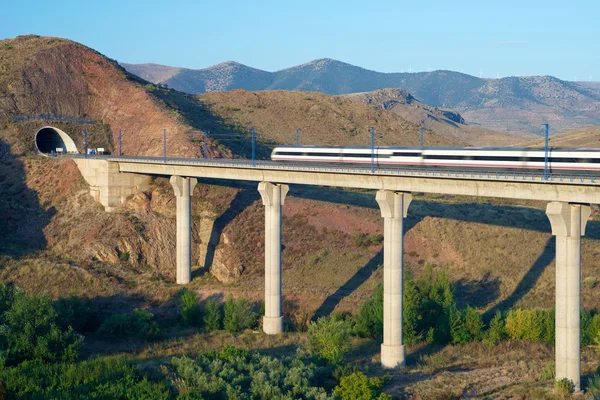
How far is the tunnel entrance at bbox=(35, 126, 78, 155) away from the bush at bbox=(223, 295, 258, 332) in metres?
59.3

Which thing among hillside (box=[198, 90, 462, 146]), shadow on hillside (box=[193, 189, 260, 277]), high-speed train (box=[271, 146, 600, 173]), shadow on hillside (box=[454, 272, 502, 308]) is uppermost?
hillside (box=[198, 90, 462, 146])

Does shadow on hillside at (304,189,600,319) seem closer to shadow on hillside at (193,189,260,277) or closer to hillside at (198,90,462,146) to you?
shadow on hillside at (193,189,260,277)

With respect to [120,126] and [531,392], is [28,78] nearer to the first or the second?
[120,126]

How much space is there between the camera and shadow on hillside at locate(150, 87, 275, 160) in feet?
373

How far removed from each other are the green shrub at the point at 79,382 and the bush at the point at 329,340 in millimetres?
13099

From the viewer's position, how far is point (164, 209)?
83.5m

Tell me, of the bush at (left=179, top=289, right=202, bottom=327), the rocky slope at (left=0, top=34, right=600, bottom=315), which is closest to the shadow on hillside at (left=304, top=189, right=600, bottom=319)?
the rocky slope at (left=0, top=34, right=600, bottom=315)

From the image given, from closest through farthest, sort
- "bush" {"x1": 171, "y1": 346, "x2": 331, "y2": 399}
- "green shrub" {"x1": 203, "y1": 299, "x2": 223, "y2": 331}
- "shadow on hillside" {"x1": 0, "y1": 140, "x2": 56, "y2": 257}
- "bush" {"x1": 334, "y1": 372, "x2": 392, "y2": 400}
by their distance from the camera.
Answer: "bush" {"x1": 171, "y1": 346, "x2": 331, "y2": 399} → "bush" {"x1": 334, "y1": 372, "x2": 392, "y2": 400} → "green shrub" {"x1": 203, "y1": 299, "x2": 223, "y2": 331} → "shadow on hillside" {"x1": 0, "y1": 140, "x2": 56, "y2": 257}

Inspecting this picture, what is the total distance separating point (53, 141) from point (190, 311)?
6314 centimetres

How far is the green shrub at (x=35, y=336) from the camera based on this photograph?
48.2 meters

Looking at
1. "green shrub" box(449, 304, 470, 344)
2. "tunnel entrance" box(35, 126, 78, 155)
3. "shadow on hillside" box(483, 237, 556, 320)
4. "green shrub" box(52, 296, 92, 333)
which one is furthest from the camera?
"tunnel entrance" box(35, 126, 78, 155)

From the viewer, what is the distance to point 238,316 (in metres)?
61.1

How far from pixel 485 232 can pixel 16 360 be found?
49.4 meters

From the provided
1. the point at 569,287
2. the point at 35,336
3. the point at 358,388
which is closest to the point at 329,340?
the point at 358,388
